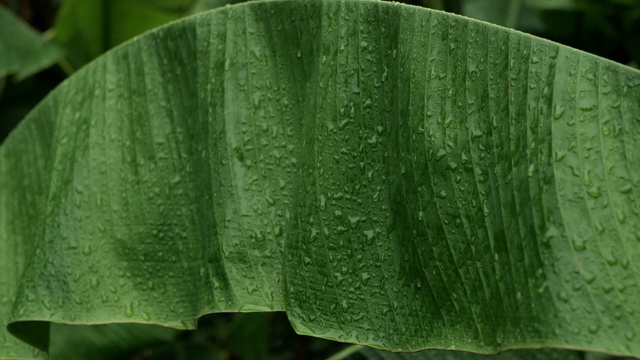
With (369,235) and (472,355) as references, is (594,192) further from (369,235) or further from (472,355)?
(472,355)

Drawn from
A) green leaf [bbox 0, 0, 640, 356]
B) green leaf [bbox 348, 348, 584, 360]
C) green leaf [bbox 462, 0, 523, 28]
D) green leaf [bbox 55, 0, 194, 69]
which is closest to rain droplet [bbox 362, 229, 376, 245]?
green leaf [bbox 0, 0, 640, 356]

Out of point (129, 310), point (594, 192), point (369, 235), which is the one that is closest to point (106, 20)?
point (129, 310)

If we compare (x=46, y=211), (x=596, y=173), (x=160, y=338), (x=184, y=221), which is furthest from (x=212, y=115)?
(x=160, y=338)

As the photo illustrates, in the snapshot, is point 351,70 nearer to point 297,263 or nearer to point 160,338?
point 297,263

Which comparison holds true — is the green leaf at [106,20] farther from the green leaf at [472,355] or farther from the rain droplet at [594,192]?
the rain droplet at [594,192]

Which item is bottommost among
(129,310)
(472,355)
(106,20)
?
(472,355)

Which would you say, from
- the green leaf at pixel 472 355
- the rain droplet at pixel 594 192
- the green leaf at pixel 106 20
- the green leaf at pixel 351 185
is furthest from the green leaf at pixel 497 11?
the rain droplet at pixel 594 192
